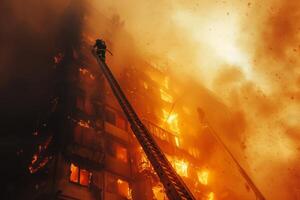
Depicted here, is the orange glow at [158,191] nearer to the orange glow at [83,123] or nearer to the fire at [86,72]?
the orange glow at [83,123]

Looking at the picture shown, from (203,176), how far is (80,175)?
725 inches

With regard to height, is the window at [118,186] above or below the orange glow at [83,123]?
below

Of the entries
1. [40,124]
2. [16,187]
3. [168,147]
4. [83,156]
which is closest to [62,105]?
[40,124]

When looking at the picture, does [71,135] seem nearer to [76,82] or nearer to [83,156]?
[83,156]

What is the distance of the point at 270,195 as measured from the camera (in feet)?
137

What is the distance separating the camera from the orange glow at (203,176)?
34.0m

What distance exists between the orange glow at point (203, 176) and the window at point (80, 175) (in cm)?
1629

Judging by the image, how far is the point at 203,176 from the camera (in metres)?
35.0

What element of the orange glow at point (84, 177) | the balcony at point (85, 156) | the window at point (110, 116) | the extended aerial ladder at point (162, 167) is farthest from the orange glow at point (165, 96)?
the extended aerial ladder at point (162, 167)

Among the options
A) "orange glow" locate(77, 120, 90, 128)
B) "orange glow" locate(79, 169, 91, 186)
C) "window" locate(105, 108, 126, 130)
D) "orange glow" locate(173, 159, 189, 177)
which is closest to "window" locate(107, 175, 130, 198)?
"orange glow" locate(79, 169, 91, 186)

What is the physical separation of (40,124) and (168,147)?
14085 millimetres

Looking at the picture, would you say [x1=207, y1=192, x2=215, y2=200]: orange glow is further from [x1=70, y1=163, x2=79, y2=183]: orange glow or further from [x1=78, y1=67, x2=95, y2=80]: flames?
[x1=78, y1=67, x2=95, y2=80]: flames

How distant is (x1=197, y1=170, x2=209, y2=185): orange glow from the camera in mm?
34031

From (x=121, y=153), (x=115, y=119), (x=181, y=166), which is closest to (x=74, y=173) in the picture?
(x=121, y=153)
